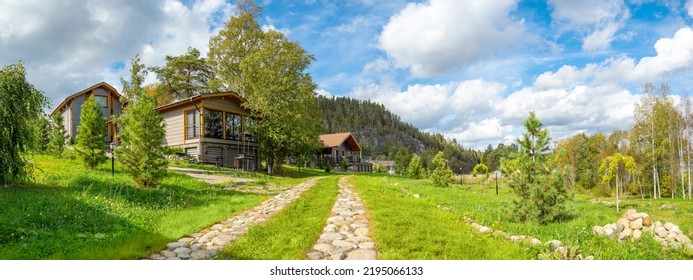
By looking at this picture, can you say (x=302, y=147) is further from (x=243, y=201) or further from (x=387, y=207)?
(x=387, y=207)

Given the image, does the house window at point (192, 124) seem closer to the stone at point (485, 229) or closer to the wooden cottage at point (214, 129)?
the wooden cottage at point (214, 129)

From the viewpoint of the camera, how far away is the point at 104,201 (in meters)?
9.77

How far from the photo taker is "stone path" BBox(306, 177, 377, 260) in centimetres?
527

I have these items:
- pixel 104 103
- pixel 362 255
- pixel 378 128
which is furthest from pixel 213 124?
pixel 378 128

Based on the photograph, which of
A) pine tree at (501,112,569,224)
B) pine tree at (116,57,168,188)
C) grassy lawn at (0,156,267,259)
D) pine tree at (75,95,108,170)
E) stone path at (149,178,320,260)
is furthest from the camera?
pine tree at (75,95,108,170)

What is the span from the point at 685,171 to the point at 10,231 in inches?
1533

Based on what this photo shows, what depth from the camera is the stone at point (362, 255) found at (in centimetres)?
514

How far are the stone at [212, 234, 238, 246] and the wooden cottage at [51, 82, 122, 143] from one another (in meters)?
33.5

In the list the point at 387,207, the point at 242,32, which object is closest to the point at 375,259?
the point at 387,207

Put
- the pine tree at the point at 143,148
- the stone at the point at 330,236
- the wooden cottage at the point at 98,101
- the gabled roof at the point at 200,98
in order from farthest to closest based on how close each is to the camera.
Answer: the wooden cottage at the point at 98,101
the gabled roof at the point at 200,98
the pine tree at the point at 143,148
the stone at the point at 330,236

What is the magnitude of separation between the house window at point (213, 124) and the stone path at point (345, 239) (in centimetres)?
2108

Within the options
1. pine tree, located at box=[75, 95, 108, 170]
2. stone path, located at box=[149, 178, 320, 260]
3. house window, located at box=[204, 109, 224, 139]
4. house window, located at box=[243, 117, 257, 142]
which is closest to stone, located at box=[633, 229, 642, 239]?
stone path, located at box=[149, 178, 320, 260]

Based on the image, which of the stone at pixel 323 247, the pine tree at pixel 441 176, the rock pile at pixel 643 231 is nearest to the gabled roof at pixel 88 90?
the pine tree at pixel 441 176

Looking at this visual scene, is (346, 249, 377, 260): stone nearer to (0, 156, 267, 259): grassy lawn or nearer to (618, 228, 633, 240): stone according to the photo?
(0, 156, 267, 259): grassy lawn
